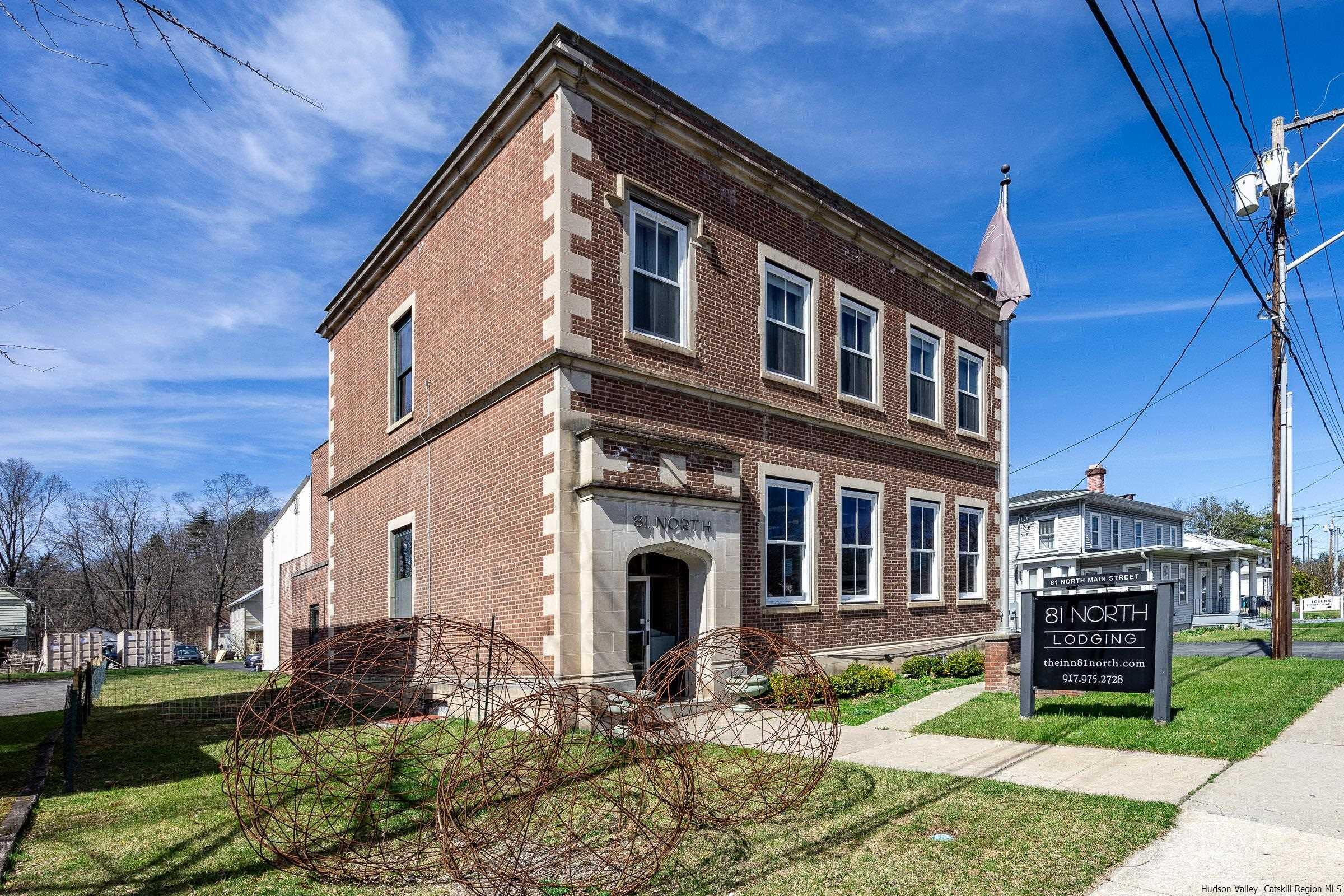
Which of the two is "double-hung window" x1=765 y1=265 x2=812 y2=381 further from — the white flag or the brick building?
the white flag

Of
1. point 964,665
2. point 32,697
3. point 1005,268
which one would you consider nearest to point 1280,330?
point 1005,268

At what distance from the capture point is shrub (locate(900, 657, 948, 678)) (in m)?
16.5

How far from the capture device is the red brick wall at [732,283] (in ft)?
41.7

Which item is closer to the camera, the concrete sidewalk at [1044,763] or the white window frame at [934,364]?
the concrete sidewalk at [1044,763]

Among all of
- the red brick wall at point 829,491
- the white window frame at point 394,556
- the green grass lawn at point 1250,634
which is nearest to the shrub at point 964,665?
the red brick wall at point 829,491

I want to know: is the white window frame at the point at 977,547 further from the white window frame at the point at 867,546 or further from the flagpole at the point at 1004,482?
the white window frame at the point at 867,546

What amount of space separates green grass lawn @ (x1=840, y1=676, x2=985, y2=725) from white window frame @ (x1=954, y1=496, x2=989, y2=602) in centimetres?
378

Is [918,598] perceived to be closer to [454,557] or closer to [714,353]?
[714,353]

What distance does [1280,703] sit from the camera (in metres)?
11.2

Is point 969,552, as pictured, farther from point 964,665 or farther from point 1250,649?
point 1250,649

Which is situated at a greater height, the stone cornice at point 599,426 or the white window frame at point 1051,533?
the stone cornice at point 599,426

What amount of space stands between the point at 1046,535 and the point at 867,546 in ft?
87.9

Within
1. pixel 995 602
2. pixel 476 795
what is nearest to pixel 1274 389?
pixel 995 602

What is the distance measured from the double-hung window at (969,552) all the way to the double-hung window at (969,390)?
2.12 metres
